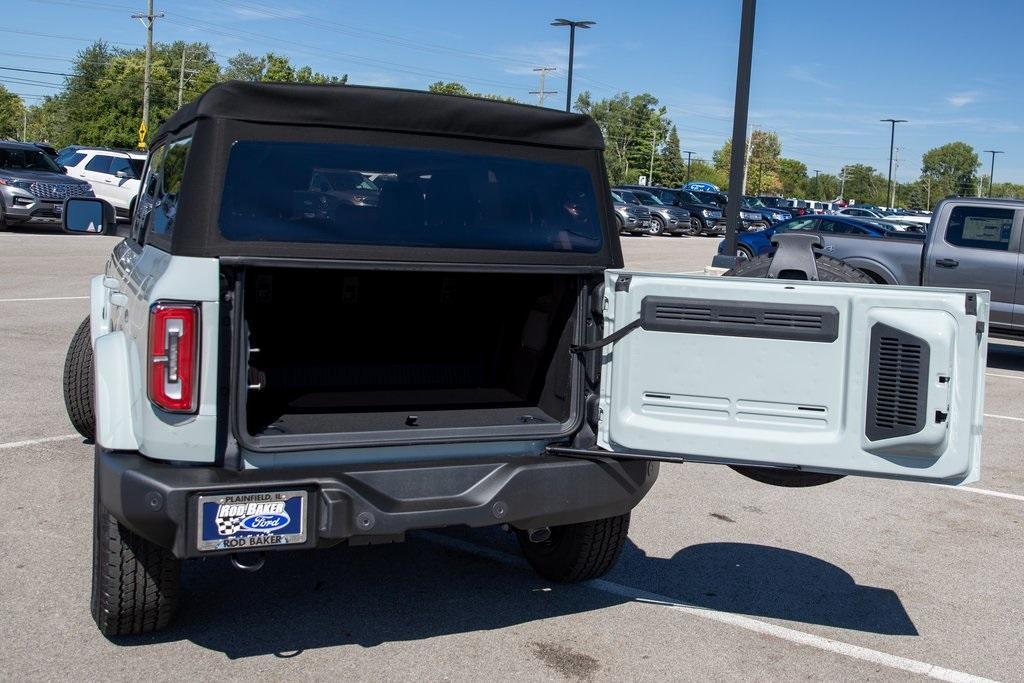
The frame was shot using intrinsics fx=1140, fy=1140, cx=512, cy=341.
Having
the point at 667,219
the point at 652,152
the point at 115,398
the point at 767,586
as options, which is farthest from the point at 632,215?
the point at 652,152

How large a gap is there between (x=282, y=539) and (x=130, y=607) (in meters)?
0.74

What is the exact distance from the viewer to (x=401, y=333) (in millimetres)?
5359

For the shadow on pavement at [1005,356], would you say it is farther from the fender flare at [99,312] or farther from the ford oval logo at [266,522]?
the ford oval logo at [266,522]

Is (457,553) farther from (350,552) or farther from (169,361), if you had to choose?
(169,361)

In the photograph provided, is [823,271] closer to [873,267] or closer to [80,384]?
[80,384]

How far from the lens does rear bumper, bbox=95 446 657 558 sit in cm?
355

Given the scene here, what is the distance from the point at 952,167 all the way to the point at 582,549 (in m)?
180

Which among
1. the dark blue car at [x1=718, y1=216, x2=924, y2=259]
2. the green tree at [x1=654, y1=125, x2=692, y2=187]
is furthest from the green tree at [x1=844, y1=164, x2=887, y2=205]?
the dark blue car at [x1=718, y1=216, x2=924, y2=259]

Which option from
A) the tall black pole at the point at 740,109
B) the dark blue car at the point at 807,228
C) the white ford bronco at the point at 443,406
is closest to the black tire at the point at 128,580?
the white ford bronco at the point at 443,406

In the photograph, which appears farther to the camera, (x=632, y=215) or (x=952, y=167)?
(x=952, y=167)

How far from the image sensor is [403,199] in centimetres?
416

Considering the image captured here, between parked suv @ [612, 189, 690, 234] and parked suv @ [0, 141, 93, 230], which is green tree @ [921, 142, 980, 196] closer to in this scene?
parked suv @ [612, 189, 690, 234]

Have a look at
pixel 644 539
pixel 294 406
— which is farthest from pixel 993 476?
pixel 294 406

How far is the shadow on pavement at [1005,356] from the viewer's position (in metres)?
13.2
